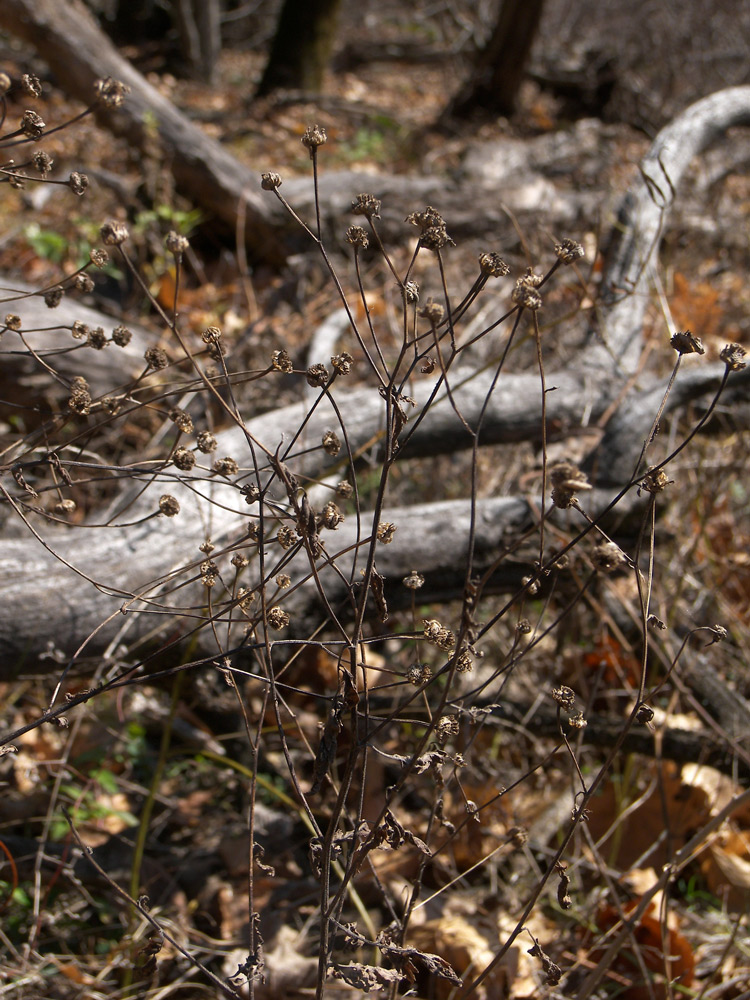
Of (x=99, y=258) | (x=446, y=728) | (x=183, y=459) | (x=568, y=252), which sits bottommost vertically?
(x=446, y=728)

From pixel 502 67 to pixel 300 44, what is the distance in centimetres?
225

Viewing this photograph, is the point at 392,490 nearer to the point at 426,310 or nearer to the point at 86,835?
the point at 86,835

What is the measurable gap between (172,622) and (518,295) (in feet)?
4.47

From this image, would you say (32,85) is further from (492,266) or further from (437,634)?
(437,634)

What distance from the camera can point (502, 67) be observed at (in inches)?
328

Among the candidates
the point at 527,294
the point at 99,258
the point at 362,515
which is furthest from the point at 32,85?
the point at 362,515

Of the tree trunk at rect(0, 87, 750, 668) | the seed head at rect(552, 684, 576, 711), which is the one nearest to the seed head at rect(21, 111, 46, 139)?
the tree trunk at rect(0, 87, 750, 668)

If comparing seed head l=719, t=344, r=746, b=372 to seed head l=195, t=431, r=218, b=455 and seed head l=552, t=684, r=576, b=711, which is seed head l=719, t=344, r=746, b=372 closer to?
seed head l=552, t=684, r=576, b=711

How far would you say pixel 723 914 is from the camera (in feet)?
6.37

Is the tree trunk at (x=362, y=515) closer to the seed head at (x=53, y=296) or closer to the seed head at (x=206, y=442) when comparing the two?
the seed head at (x=206, y=442)

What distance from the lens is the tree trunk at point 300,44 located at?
27.1 feet

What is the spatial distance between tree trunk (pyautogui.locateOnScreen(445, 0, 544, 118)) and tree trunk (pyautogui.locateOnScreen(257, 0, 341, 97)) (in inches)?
63.8

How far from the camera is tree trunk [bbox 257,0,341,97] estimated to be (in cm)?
827

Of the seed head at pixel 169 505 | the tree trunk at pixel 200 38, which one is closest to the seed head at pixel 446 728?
the seed head at pixel 169 505
